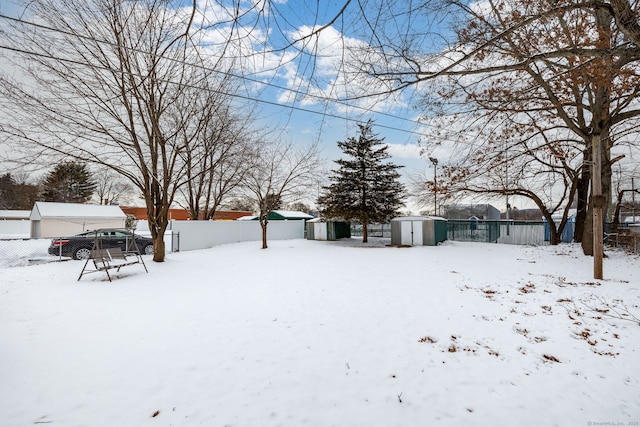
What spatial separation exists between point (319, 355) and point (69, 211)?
97.0 ft

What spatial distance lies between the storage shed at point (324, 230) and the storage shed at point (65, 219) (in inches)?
691

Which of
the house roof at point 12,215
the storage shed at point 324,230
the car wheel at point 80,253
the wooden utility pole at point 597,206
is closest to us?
the wooden utility pole at point 597,206

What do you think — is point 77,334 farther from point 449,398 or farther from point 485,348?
point 485,348

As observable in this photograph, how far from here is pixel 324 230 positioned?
21.0 m

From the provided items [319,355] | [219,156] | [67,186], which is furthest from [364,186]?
[67,186]

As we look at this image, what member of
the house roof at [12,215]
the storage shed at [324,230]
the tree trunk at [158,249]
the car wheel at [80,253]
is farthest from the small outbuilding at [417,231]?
the house roof at [12,215]

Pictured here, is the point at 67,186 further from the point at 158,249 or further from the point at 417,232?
the point at 417,232

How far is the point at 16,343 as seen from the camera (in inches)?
137

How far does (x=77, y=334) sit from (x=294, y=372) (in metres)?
A: 3.07

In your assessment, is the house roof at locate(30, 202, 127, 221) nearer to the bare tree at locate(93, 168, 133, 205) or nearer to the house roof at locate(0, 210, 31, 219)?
the bare tree at locate(93, 168, 133, 205)

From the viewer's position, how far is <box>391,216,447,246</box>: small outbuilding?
1705 cm

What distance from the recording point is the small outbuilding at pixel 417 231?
17.0m

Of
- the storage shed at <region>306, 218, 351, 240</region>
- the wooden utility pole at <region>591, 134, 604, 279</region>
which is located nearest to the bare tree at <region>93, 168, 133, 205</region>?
the storage shed at <region>306, 218, 351, 240</region>

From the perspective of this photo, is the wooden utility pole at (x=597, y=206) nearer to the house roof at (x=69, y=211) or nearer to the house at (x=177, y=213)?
the house roof at (x=69, y=211)
